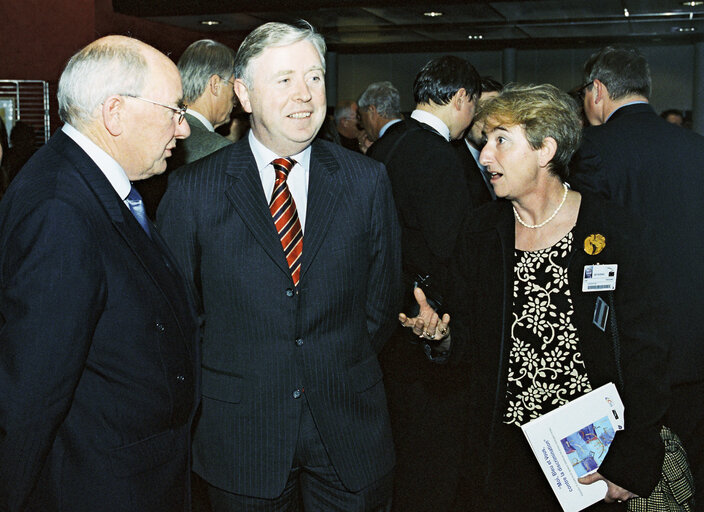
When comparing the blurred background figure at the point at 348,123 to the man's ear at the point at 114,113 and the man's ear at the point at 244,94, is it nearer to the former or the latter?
the man's ear at the point at 244,94

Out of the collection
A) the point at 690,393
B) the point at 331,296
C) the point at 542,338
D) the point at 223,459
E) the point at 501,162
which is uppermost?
the point at 501,162

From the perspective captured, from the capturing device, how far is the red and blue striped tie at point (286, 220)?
1867 mm

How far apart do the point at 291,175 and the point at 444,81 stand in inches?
71.2

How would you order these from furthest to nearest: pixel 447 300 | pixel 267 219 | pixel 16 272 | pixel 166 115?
pixel 447 300 → pixel 267 219 → pixel 166 115 → pixel 16 272

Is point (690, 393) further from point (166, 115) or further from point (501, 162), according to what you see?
point (166, 115)

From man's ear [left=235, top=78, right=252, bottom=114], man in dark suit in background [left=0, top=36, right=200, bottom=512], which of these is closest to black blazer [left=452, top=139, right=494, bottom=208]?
man's ear [left=235, top=78, right=252, bottom=114]

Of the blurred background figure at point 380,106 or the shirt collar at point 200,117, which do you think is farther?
the blurred background figure at point 380,106

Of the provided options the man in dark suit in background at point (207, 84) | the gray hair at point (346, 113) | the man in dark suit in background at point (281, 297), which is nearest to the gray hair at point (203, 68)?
the man in dark suit in background at point (207, 84)

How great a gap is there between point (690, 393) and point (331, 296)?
193 centimetres

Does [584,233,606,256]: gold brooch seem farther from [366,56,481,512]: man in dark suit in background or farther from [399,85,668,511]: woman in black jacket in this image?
[366,56,481,512]: man in dark suit in background

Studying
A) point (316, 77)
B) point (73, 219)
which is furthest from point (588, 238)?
point (73, 219)

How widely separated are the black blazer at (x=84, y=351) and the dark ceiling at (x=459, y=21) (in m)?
4.64

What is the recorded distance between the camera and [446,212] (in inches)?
129

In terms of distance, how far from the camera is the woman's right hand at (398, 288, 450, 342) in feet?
7.09
